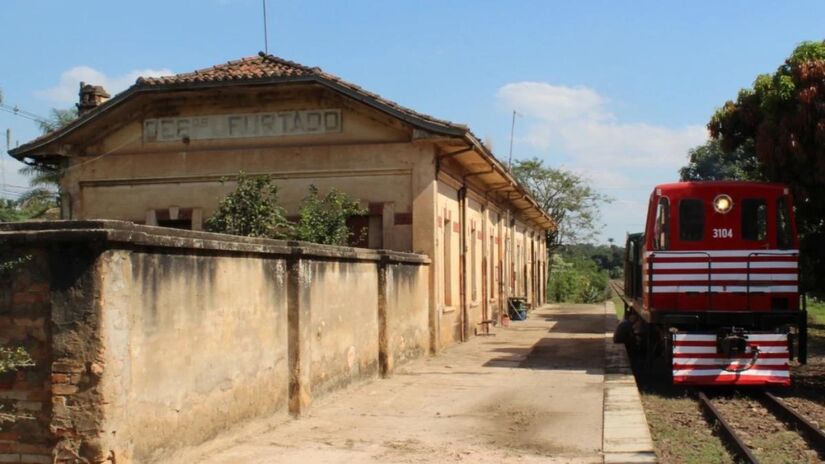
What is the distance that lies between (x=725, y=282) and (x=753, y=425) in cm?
284

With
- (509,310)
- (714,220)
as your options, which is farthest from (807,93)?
(509,310)

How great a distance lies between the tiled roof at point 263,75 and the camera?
16.0 metres

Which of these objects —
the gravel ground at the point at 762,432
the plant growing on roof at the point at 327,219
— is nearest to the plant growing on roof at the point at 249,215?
the plant growing on roof at the point at 327,219

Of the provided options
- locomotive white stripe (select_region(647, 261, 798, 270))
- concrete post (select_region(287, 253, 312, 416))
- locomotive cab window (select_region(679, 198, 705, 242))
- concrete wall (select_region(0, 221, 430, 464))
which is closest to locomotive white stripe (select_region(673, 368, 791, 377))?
locomotive white stripe (select_region(647, 261, 798, 270))

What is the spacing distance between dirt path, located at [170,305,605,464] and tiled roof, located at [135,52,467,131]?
188 inches

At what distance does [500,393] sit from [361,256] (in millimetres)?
2646

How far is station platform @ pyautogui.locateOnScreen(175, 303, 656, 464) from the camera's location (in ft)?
24.6

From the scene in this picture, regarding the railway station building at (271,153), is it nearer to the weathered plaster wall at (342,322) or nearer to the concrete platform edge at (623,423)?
the weathered plaster wall at (342,322)

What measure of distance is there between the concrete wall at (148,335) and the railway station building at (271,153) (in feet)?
22.3

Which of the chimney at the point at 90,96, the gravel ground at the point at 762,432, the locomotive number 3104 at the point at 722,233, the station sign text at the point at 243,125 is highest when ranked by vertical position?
the chimney at the point at 90,96

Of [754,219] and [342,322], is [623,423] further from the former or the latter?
[754,219]

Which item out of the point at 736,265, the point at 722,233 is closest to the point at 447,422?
the point at 736,265

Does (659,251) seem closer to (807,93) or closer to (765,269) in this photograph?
(765,269)

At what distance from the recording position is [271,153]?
56.1 feet
